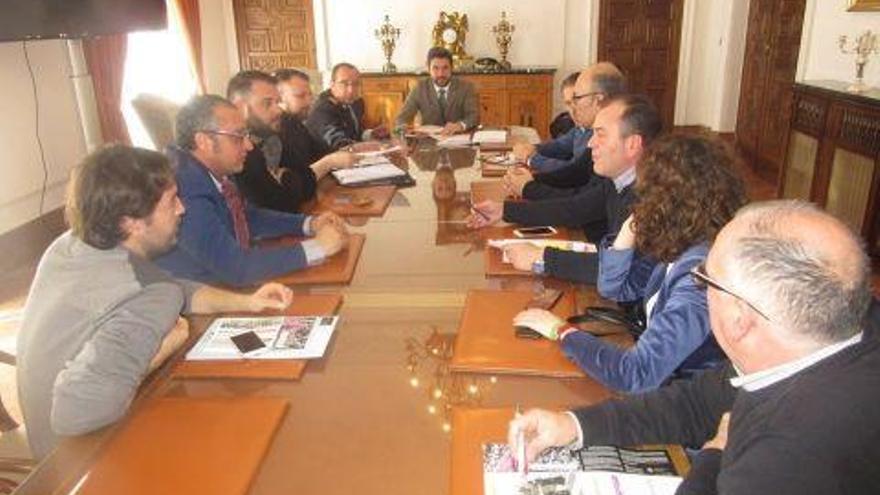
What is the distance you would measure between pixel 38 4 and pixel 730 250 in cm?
372

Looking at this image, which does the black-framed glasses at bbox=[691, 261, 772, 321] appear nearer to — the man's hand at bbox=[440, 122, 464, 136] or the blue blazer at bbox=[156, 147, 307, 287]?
the blue blazer at bbox=[156, 147, 307, 287]

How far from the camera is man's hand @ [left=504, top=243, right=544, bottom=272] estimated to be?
187 centimetres

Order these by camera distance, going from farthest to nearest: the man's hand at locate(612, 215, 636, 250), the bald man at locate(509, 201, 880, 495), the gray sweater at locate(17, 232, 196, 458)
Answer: the man's hand at locate(612, 215, 636, 250)
the gray sweater at locate(17, 232, 196, 458)
the bald man at locate(509, 201, 880, 495)

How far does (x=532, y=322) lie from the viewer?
4.82 feet

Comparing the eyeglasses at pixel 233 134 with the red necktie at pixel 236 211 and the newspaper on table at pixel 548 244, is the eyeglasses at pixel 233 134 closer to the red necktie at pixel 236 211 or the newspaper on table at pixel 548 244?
the red necktie at pixel 236 211

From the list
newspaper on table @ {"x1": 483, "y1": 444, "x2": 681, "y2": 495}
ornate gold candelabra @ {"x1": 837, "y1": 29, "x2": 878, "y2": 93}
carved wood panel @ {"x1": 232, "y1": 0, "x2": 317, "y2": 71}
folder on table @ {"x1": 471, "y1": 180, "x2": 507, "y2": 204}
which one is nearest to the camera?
newspaper on table @ {"x1": 483, "y1": 444, "x2": 681, "y2": 495}

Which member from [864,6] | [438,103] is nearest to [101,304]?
[438,103]

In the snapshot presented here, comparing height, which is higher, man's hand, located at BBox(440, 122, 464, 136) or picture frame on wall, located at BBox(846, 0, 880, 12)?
picture frame on wall, located at BBox(846, 0, 880, 12)

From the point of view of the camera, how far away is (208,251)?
187cm

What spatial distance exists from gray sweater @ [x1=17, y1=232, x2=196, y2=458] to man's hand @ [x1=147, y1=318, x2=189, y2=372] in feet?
0.42

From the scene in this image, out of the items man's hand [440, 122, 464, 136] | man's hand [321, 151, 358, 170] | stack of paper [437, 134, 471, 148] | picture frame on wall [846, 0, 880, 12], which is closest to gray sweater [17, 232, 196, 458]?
man's hand [321, 151, 358, 170]

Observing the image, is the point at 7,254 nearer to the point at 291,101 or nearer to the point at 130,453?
the point at 291,101

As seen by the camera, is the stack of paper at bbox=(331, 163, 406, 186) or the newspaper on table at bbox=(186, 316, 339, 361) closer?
the newspaper on table at bbox=(186, 316, 339, 361)

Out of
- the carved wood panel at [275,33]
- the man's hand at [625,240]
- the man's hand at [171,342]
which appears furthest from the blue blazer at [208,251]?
the carved wood panel at [275,33]
